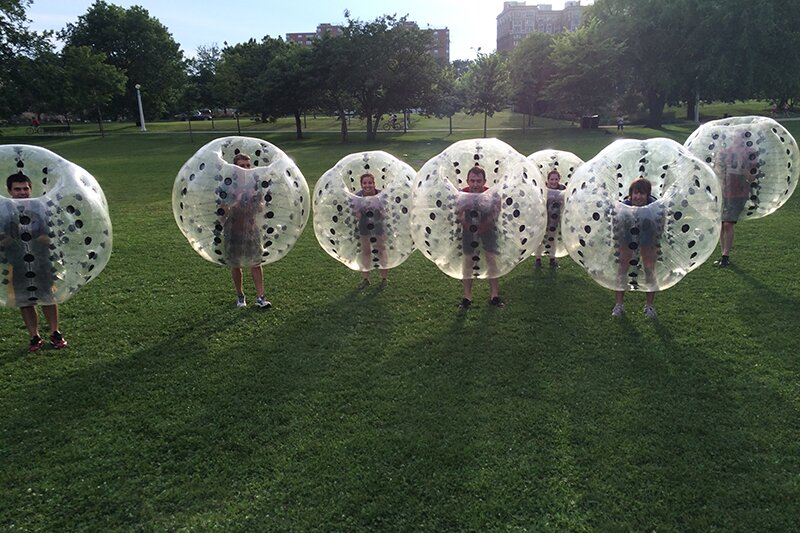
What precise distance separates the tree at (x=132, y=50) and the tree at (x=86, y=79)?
39.1 feet

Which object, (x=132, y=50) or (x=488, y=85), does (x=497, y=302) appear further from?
(x=132, y=50)

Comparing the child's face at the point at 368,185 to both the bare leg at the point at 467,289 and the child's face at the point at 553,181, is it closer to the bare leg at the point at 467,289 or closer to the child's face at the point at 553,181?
the bare leg at the point at 467,289

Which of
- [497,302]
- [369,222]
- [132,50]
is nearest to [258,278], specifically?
[369,222]

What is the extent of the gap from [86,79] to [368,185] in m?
46.7

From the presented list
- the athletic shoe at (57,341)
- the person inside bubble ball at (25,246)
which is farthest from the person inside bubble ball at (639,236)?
the athletic shoe at (57,341)

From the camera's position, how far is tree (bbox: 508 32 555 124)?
133 feet

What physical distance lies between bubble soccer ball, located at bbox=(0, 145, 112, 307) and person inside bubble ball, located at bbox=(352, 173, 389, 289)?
3027 millimetres

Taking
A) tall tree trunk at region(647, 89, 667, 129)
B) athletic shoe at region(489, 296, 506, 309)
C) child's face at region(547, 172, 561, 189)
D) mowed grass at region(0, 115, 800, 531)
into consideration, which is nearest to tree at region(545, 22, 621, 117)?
tall tree trunk at region(647, 89, 667, 129)

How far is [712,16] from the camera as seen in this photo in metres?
31.5

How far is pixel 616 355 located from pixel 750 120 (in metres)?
5.30

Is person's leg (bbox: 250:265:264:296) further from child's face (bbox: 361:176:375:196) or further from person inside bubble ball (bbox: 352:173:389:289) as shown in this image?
child's face (bbox: 361:176:375:196)

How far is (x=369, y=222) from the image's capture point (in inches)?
283

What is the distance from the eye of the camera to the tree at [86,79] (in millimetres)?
43000

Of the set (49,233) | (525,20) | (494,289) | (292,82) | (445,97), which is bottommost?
(494,289)
